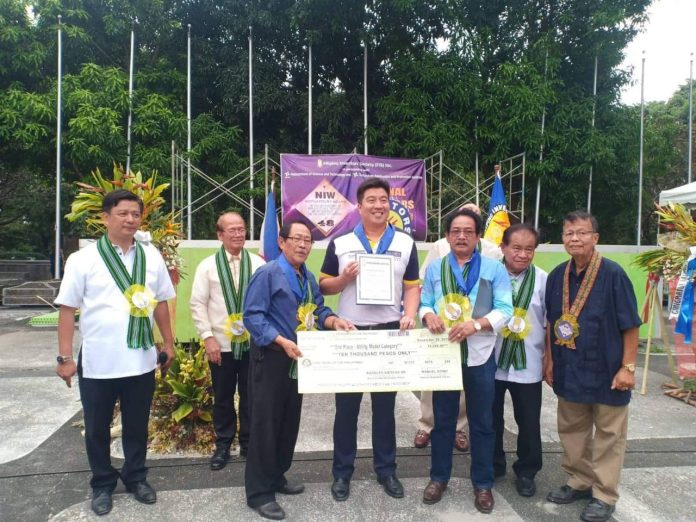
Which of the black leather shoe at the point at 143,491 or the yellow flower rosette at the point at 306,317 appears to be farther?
the black leather shoe at the point at 143,491

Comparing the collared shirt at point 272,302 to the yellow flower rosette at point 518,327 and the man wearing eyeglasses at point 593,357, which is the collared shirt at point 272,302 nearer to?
the yellow flower rosette at point 518,327

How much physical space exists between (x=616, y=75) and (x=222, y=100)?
409 inches

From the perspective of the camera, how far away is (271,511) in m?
3.00

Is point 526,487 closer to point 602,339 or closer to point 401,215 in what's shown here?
point 602,339

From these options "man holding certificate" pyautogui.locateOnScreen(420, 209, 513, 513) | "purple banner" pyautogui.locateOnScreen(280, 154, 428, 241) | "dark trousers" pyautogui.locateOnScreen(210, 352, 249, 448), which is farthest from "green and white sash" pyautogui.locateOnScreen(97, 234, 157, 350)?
"purple banner" pyautogui.locateOnScreen(280, 154, 428, 241)

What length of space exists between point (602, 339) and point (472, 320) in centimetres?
81

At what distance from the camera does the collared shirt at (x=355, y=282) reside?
3.16m

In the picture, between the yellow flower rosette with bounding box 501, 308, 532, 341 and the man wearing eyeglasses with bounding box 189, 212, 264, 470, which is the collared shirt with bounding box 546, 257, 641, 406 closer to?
the yellow flower rosette with bounding box 501, 308, 532, 341

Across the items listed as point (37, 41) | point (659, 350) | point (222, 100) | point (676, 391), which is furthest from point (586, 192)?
point (37, 41)

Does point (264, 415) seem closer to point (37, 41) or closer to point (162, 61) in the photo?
point (162, 61)

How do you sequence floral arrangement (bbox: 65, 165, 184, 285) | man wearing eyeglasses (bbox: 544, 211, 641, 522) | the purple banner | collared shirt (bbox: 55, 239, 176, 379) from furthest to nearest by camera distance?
the purple banner → floral arrangement (bbox: 65, 165, 184, 285) → man wearing eyeglasses (bbox: 544, 211, 641, 522) → collared shirt (bbox: 55, 239, 176, 379)

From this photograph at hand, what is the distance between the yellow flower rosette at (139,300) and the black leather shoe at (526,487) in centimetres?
262

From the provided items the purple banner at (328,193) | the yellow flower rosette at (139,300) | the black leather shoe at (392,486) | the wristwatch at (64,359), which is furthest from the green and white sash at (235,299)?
the purple banner at (328,193)

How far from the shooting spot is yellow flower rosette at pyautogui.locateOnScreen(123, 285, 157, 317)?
118 inches
